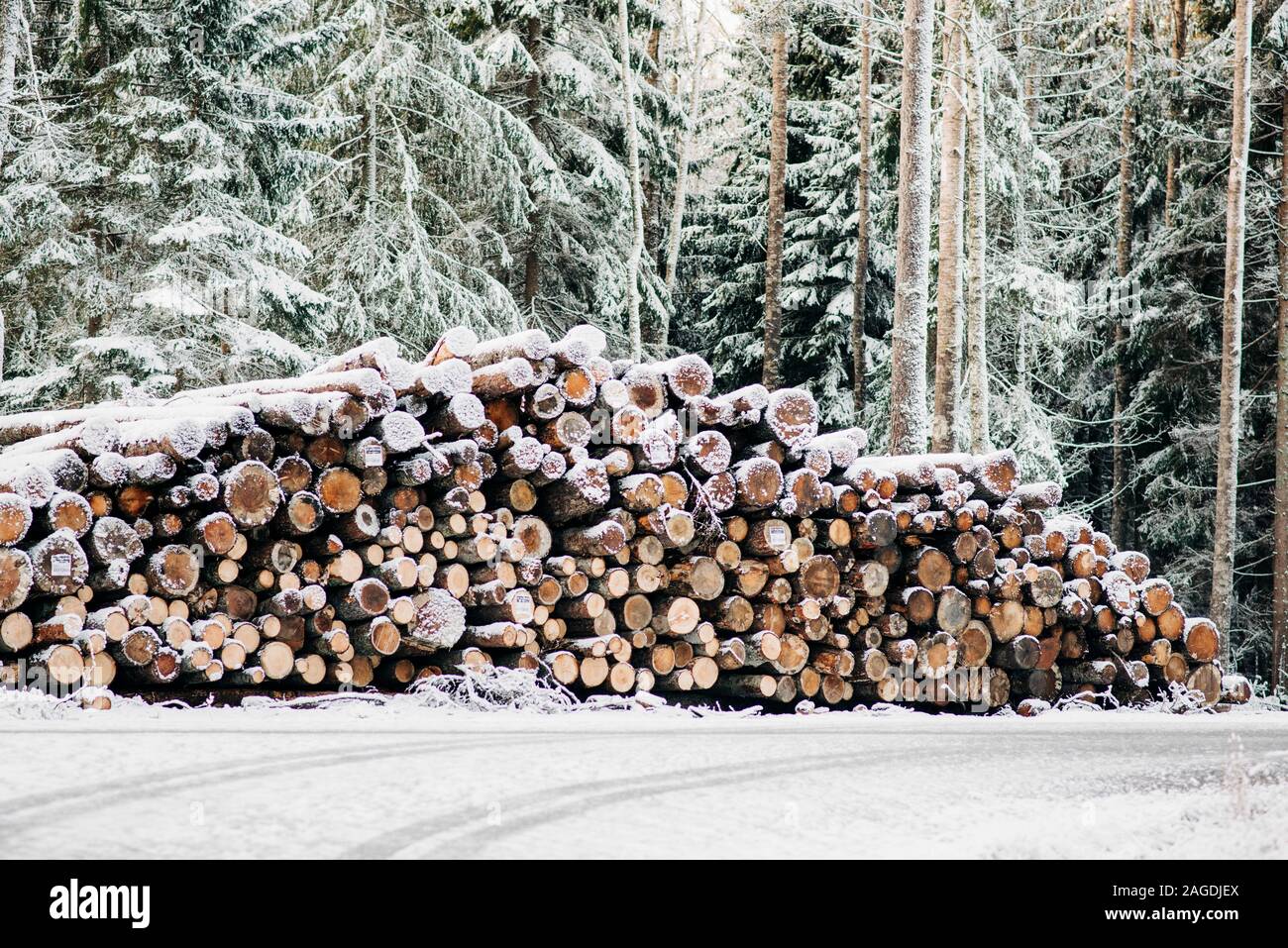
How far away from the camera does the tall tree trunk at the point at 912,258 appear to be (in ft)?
44.9

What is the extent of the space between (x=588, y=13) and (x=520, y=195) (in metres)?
4.76

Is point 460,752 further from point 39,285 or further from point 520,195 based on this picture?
point 520,195

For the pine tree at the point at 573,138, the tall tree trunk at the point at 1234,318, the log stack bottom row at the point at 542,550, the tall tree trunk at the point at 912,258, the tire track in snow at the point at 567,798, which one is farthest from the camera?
the pine tree at the point at 573,138

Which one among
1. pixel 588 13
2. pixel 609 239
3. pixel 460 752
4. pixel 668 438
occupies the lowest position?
pixel 460 752

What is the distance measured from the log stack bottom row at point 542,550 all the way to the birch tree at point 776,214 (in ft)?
34.1

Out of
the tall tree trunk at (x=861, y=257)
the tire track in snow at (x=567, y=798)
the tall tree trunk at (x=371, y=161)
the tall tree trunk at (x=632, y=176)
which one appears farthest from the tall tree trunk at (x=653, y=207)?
the tire track in snow at (x=567, y=798)

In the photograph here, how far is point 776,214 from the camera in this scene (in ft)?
73.6

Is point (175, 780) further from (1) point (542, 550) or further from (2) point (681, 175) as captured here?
(2) point (681, 175)

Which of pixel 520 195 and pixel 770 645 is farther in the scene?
pixel 520 195

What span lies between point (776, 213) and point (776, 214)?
2 centimetres

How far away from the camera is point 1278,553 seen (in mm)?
18672

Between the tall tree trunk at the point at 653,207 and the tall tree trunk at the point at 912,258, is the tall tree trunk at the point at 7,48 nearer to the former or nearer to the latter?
the tall tree trunk at the point at 912,258
